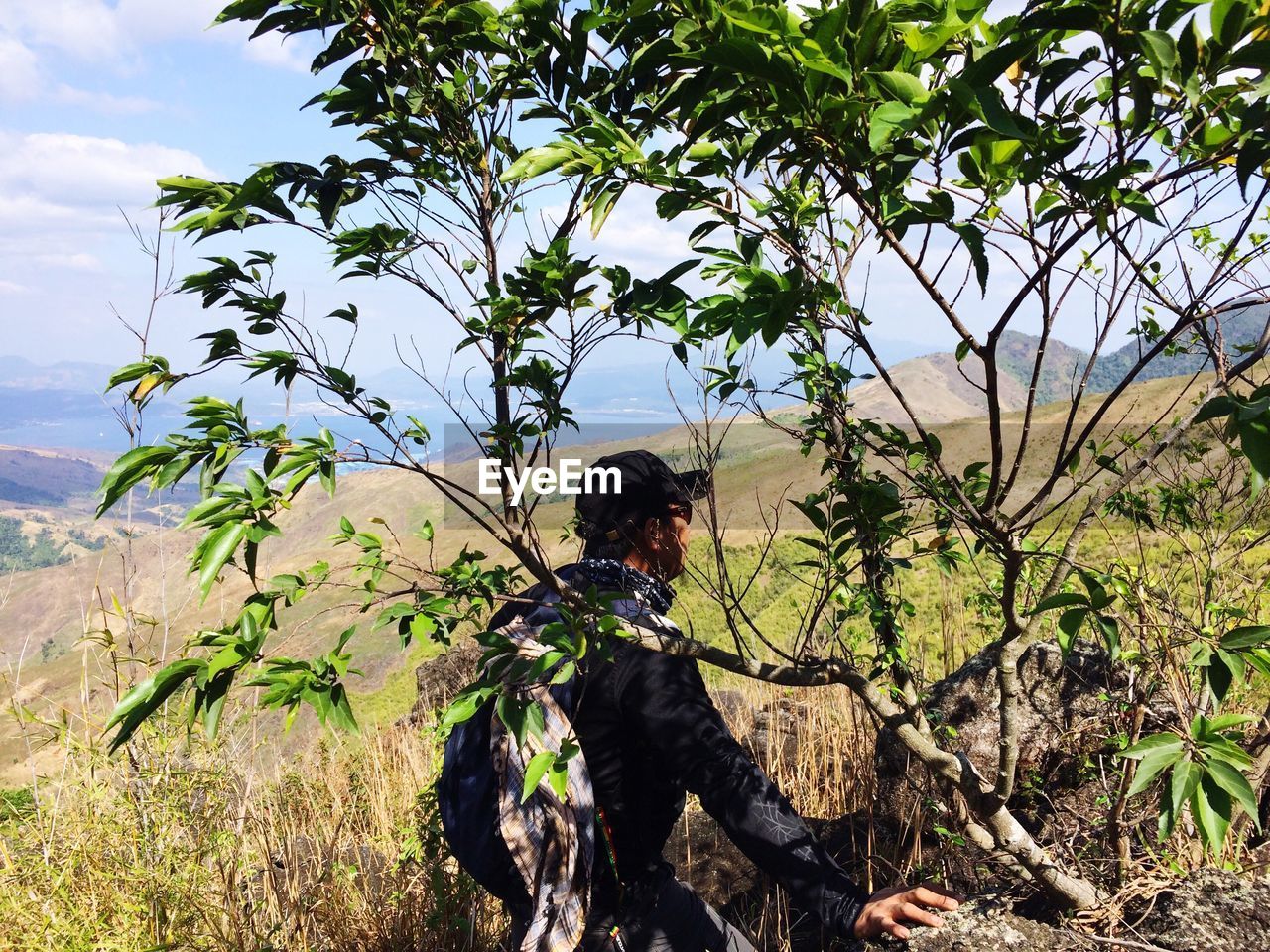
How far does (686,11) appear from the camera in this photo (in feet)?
3.51

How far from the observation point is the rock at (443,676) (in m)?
7.22

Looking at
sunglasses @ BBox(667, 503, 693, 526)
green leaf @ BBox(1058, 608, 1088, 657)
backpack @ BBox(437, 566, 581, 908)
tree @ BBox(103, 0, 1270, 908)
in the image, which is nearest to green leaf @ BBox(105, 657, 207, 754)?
tree @ BBox(103, 0, 1270, 908)

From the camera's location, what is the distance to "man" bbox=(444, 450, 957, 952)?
1.83 metres

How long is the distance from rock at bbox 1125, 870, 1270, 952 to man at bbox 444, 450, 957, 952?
41cm

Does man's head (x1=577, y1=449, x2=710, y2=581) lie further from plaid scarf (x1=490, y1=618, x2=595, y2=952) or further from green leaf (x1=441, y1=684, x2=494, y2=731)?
green leaf (x1=441, y1=684, x2=494, y2=731)

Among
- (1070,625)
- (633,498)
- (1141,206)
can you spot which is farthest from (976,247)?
(633,498)

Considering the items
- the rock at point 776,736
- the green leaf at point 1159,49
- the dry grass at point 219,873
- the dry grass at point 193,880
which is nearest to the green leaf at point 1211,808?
the green leaf at point 1159,49

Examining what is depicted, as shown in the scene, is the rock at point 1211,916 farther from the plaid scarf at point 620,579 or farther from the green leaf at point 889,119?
the green leaf at point 889,119

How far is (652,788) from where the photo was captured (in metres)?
2.09

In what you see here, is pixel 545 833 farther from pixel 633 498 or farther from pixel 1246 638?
pixel 1246 638

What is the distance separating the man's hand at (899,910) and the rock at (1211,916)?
0.38 metres

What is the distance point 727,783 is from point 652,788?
0.98 ft

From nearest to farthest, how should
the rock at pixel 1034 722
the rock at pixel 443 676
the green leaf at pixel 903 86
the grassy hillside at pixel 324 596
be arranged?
the green leaf at pixel 903 86 → the rock at pixel 1034 722 → the grassy hillside at pixel 324 596 → the rock at pixel 443 676

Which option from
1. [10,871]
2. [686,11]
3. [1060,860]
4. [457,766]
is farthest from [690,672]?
[10,871]
